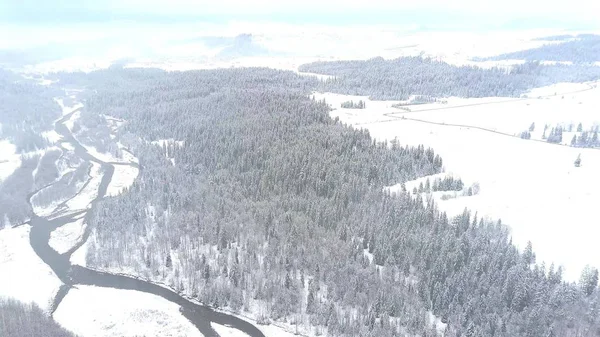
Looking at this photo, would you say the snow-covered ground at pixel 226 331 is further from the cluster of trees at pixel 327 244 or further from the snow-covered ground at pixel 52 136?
the snow-covered ground at pixel 52 136

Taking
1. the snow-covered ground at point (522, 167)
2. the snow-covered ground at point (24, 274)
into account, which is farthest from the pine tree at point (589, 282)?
the snow-covered ground at point (24, 274)

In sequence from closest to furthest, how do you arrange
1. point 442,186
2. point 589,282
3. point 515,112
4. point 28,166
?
point 589,282
point 442,186
point 28,166
point 515,112

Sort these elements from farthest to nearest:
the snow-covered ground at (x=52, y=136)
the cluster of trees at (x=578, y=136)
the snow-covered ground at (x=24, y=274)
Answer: the snow-covered ground at (x=52, y=136)
the cluster of trees at (x=578, y=136)
the snow-covered ground at (x=24, y=274)

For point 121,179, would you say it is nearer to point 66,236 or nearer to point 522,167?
point 66,236

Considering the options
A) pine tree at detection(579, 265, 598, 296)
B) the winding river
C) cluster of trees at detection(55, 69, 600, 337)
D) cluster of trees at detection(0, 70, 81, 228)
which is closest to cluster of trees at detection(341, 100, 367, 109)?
cluster of trees at detection(55, 69, 600, 337)

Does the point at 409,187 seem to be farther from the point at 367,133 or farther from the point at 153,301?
the point at 153,301

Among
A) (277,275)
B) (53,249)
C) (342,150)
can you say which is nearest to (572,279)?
(277,275)

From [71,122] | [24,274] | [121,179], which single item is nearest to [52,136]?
[71,122]
